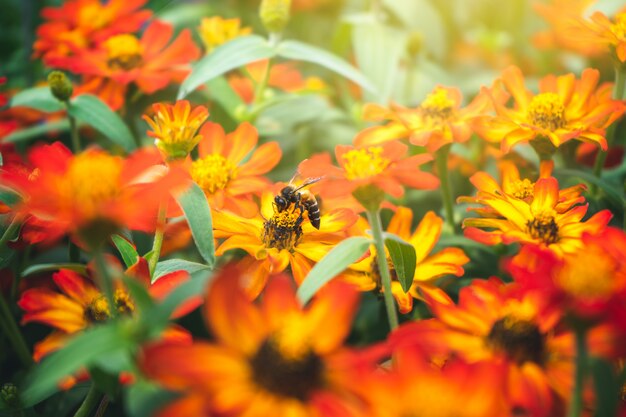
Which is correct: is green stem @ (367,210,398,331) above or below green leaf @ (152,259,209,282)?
above

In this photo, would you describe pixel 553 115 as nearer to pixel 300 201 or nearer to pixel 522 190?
pixel 522 190

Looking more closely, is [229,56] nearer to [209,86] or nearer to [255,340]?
[209,86]

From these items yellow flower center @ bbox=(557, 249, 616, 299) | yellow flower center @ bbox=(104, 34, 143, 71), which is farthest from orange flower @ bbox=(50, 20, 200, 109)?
yellow flower center @ bbox=(557, 249, 616, 299)

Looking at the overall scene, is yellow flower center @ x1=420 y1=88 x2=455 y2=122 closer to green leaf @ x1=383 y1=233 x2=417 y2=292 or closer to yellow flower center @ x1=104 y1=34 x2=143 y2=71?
green leaf @ x1=383 y1=233 x2=417 y2=292

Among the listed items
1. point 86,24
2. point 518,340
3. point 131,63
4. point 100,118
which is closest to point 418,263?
point 518,340

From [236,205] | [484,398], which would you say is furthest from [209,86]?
[484,398]

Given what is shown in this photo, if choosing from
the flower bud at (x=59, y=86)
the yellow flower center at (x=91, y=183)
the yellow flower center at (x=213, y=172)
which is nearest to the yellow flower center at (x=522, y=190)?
the yellow flower center at (x=213, y=172)

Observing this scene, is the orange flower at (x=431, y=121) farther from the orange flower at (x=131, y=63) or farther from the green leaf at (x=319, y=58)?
the orange flower at (x=131, y=63)
